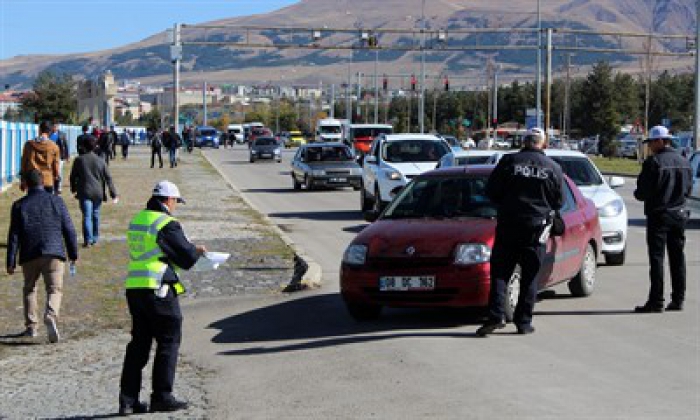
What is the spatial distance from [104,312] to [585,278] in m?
5.20

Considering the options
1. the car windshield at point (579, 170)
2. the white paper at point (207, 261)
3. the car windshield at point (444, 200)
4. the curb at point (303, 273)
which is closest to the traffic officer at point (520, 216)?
the car windshield at point (444, 200)

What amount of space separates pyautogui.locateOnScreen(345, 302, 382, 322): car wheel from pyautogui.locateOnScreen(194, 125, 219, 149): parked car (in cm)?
9183

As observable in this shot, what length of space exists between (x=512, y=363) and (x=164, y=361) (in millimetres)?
2836

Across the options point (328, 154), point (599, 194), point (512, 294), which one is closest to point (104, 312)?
point (512, 294)

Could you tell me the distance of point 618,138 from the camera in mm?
90500

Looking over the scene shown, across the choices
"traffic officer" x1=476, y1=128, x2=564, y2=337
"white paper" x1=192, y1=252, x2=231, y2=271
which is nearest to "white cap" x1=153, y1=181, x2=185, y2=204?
"white paper" x1=192, y1=252, x2=231, y2=271

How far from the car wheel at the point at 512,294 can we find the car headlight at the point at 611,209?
543 centimetres

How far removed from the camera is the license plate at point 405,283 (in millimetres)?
11195

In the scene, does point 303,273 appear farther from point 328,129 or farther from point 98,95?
point 98,95

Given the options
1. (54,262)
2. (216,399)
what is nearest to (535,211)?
(216,399)

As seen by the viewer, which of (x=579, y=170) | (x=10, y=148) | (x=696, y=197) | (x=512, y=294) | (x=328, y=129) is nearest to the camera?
(x=512, y=294)

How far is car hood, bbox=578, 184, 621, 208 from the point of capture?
16.9 metres

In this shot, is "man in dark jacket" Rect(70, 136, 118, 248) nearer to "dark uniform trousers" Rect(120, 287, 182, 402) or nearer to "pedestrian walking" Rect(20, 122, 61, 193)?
"pedestrian walking" Rect(20, 122, 61, 193)

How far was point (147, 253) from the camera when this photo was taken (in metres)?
8.38
